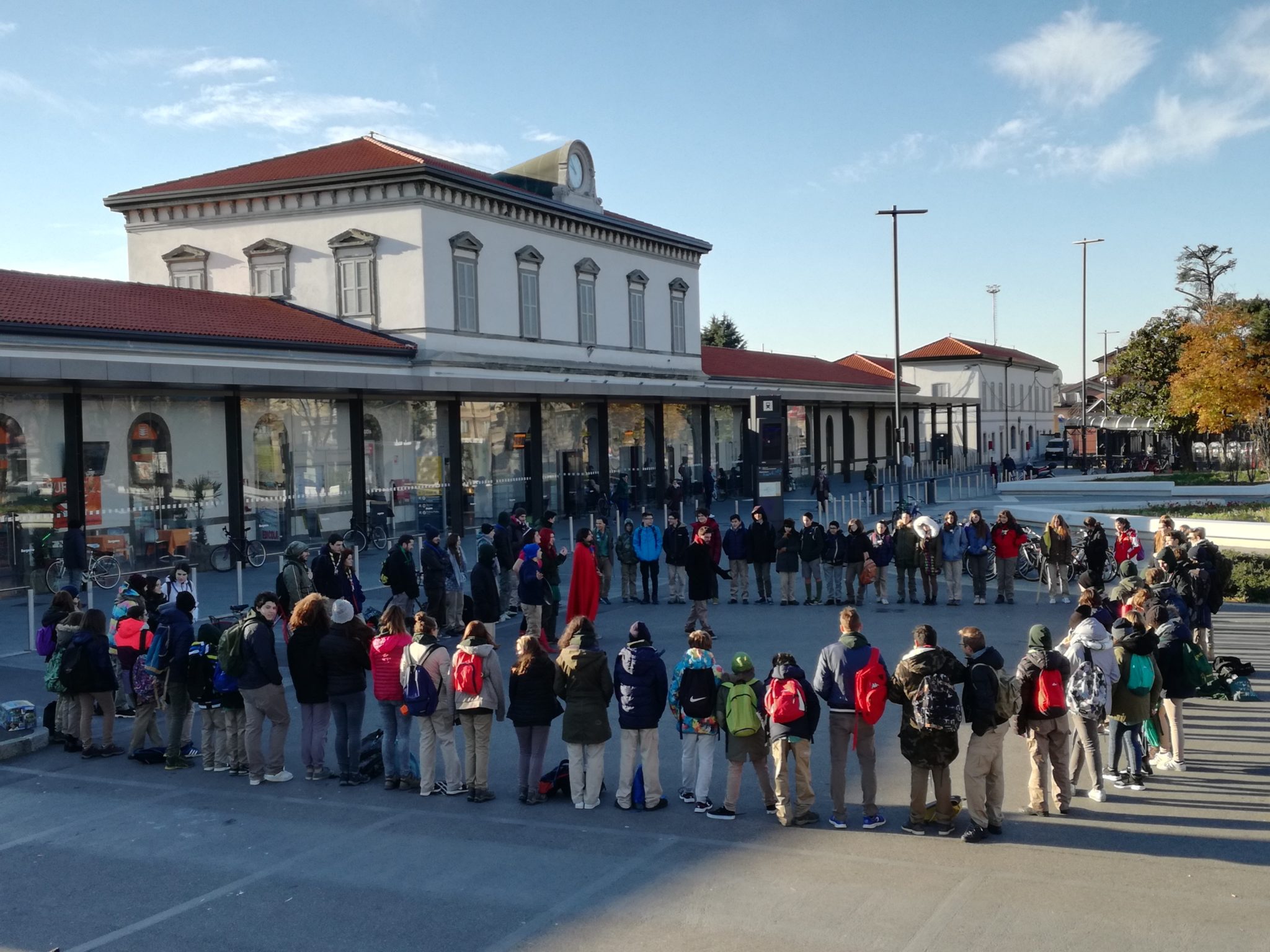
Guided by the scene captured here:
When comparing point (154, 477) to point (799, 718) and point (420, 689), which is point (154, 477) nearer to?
point (420, 689)

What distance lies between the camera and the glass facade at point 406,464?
1148 inches

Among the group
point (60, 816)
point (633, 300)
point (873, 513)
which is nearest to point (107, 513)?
point (60, 816)

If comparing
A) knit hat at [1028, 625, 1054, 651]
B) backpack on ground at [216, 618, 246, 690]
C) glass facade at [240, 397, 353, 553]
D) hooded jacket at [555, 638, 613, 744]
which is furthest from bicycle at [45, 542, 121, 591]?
knit hat at [1028, 625, 1054, 651]

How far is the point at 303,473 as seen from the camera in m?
26.9

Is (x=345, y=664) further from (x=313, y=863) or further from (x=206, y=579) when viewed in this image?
(x=206, y=579)

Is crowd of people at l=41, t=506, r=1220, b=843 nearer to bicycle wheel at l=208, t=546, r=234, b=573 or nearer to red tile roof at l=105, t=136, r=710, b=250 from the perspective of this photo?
bicycle wheel at l=208, t=546, r=234, b=573

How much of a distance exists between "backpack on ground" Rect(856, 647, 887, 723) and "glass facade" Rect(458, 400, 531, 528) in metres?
24.0

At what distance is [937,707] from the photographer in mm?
8227

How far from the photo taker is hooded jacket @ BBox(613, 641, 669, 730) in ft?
29.5

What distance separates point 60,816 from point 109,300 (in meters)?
22.4

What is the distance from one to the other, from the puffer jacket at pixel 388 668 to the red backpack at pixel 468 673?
1.88 feet

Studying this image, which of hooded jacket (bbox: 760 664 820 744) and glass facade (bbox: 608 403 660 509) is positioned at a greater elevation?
glass facade (bbox: 608 403 660 509)

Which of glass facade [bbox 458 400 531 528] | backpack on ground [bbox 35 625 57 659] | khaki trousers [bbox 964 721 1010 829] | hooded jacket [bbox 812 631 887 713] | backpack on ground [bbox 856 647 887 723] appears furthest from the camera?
glass facade [bbox 458 400 531 528]

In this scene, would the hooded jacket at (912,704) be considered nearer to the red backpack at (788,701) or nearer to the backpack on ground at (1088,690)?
the red backpack at (788,701)
